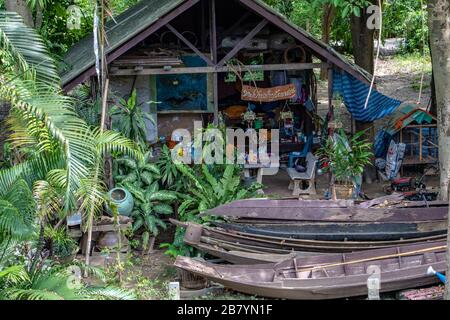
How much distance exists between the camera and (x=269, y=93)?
13.9m

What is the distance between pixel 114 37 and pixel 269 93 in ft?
10.9

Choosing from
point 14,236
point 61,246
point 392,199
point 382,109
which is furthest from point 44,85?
point 382,109

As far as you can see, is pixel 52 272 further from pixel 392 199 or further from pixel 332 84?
pixel 332 84

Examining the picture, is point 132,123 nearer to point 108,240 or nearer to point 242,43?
point 108,240

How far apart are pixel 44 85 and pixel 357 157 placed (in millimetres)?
6535

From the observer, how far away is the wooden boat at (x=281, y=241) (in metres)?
9.67

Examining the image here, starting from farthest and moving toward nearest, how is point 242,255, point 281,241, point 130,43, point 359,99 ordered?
point 359,99, point 130,43, point 281,241, point 242,255

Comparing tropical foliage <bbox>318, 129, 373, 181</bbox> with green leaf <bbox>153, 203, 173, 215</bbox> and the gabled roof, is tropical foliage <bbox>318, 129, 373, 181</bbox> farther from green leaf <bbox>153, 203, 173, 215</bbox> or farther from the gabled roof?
green leaf <bbox>153, 203, 173, 215</bbox>

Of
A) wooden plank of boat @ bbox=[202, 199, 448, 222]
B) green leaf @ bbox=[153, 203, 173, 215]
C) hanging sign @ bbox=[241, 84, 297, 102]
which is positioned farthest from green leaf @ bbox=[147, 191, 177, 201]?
hanging sign @ bbox=[241, 84, 297, 102]

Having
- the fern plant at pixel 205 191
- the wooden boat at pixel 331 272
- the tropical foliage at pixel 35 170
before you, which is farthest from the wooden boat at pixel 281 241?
the tropical foliage at pixel 35 170

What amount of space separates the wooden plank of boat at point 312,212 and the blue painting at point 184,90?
184 inches

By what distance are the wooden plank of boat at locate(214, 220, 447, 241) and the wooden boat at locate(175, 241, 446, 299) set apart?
48 centimetres

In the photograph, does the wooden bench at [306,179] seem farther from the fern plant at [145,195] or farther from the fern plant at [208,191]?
the fern plant at [145,195]

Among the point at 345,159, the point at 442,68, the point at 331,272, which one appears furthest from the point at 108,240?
the point at 442,68
